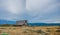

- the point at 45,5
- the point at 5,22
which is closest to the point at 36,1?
the point at 45,5

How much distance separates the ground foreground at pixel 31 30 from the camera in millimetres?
1619

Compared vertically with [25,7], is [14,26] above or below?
below

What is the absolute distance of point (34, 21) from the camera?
1651mm

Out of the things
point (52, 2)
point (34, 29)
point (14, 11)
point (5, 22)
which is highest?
point (52, 2)

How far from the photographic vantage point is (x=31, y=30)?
164 cm

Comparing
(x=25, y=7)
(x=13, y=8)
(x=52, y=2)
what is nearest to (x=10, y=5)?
(x=13, y=8)

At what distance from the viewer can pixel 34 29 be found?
1.65 metres

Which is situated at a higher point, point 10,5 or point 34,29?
point 10,5

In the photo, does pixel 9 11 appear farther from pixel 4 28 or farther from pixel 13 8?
pixel 4 28

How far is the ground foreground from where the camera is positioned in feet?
5.31

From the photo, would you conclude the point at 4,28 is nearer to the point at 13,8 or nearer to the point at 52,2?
the point at 13,8

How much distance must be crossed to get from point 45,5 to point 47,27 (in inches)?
11.8

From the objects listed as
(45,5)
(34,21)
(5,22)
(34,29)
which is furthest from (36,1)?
(5,22)

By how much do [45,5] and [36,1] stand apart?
13 cm
